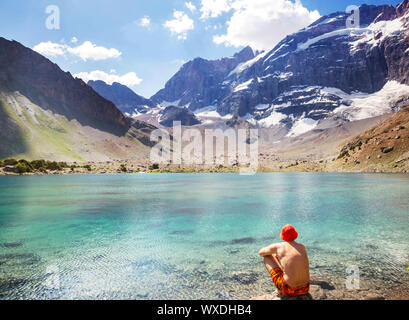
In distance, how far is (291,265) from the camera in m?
9.62

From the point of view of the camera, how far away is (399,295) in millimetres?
12375

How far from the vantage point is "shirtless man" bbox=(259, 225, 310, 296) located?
9.62m

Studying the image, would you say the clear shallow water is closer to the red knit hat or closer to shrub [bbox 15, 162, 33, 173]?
the red knit hat

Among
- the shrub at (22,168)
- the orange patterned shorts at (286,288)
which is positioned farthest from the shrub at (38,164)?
the orange patterned shorts at (286,288)

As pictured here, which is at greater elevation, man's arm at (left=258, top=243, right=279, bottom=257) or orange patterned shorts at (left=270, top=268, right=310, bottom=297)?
man's arm at (left=258, top=243, right=279, bottom=257)

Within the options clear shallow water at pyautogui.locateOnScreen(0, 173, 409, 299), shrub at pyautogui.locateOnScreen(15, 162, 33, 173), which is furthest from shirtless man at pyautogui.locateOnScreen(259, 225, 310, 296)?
shrub at pyautogui.locateOnScreen(15, 162, 33, 173)

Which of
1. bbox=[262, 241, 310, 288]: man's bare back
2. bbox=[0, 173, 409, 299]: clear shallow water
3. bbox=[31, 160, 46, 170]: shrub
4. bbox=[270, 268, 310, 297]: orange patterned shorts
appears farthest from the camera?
bbox=[31, 160, 46, 170]: shrub

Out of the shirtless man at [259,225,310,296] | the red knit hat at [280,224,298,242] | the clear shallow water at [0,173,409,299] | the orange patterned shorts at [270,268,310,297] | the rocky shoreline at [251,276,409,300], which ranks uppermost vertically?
the red knit hat at [280,224,298,242]

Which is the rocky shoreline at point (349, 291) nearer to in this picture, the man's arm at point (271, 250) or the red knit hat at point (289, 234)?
the man's arm at point (271, 250)

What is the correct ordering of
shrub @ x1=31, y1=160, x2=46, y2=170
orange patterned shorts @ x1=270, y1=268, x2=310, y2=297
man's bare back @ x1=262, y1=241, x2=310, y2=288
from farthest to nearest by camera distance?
shrub @ x1=31, y1=160, x2=46, y2=170, orange patterned shorts @ x1=270, y1=268, x2=310, y2=297, man's bare back @ x1=262, y1=241, x2=310, y2=288

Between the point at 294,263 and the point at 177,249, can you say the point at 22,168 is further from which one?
the point at 294,263

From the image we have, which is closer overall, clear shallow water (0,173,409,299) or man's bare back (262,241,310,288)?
man's bare back (262,241,310,288)
